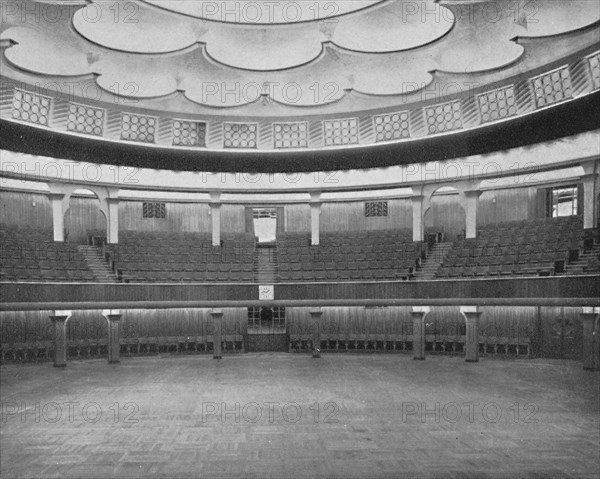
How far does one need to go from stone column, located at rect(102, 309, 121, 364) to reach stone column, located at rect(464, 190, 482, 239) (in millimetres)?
14982

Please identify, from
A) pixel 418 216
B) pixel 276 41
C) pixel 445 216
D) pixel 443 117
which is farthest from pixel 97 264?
pixel 445 216

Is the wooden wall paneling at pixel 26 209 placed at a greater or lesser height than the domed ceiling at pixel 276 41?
lesser

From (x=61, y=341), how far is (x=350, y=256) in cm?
1233

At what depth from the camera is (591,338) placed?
17.7 meters

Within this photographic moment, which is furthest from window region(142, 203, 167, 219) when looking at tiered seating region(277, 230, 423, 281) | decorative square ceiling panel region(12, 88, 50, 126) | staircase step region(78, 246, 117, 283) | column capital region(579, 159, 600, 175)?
column capital region(579, 159, 600, 175)

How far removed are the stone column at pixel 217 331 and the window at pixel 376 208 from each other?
376 inches

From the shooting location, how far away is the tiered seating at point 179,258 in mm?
21350

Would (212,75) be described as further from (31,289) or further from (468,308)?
(468,308)

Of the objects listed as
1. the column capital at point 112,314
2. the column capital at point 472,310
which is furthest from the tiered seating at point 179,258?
the column capital at point 472,310

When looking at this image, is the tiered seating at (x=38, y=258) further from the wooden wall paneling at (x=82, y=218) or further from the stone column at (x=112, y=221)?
the wooden wall paneling at (x=82, y=218)

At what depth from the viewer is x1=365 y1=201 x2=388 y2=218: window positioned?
2617 cm

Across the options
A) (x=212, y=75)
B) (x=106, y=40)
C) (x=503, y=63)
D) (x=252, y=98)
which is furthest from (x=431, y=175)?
(x=106, y=40)

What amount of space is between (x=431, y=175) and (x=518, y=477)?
1560 cm

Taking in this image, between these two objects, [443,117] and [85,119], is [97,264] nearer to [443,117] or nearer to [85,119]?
[85,119]
